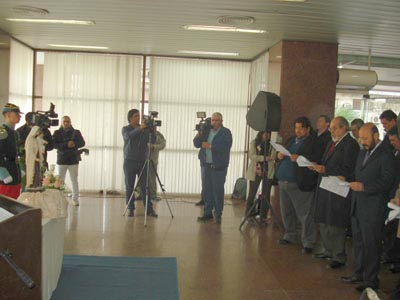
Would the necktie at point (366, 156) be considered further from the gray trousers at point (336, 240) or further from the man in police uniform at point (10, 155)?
the man in police uniform at point (10, 155)

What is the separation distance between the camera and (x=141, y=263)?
4.35 metres

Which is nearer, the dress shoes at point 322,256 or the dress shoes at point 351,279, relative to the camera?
the dress shoes at point 351,279

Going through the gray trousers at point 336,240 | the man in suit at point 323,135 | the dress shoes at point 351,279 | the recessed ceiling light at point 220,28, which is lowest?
the dress shoes at point 351,279

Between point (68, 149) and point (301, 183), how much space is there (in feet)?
13.3

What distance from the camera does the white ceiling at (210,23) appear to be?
187 inches

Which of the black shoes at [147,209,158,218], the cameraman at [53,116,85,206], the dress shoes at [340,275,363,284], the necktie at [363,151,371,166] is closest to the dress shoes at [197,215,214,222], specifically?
the black shoes at [147,209,158,218]

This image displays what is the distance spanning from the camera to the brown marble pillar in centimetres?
642

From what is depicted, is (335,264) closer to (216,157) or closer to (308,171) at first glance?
(308,171)

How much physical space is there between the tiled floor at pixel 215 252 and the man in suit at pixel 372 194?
338 millimetres

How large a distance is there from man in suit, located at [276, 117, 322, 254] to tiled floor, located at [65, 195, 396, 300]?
32 cm

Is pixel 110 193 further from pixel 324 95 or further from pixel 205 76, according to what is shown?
pixel 324 95

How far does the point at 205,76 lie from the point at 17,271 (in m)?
7.49

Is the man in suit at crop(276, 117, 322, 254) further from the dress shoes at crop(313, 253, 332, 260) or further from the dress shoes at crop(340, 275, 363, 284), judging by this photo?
the dress shoes at crop(340, 275, 363, 284)

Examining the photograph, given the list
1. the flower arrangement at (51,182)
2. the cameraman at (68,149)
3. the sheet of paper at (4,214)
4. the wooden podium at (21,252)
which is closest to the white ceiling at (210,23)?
the cameraman at (68,149)
